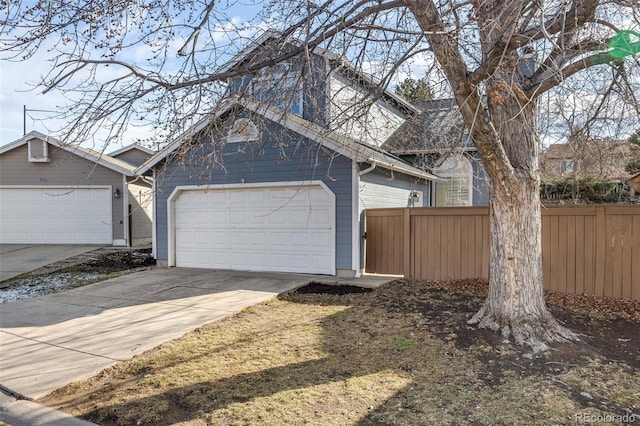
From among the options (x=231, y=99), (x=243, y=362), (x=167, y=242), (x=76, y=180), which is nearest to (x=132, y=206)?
(x=76, y=180)

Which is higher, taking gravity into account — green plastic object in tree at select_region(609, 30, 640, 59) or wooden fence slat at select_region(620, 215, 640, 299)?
green plastic object in tree at select_region(609, 30, 640, 59)

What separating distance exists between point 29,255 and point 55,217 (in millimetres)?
2411

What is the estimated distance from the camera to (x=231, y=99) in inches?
222

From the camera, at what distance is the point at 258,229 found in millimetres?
10172

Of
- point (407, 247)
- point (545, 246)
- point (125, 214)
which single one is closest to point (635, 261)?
point (545, 246)

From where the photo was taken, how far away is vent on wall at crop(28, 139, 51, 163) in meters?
14.8

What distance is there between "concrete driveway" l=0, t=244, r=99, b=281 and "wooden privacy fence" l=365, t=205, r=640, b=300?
904cm

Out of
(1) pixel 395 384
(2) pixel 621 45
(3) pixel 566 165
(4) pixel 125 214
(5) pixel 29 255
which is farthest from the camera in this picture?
(4) pixel 125 214

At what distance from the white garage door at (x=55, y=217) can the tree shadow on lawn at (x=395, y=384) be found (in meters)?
12.3

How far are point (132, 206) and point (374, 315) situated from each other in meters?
12.4

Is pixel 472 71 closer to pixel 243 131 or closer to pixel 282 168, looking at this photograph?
pixel 243 131

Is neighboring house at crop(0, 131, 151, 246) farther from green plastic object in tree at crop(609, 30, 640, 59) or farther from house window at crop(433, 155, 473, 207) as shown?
green plastic object in tree at crop(609, 30, 640, 59)

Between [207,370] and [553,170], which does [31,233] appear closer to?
[207,370]

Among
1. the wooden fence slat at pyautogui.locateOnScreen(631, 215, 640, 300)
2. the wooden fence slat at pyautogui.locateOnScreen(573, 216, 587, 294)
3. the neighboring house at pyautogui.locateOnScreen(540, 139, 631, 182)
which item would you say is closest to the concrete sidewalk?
the wooden fence slat at pyautogui.locateOnScreen(573, 216, 587, 294)
